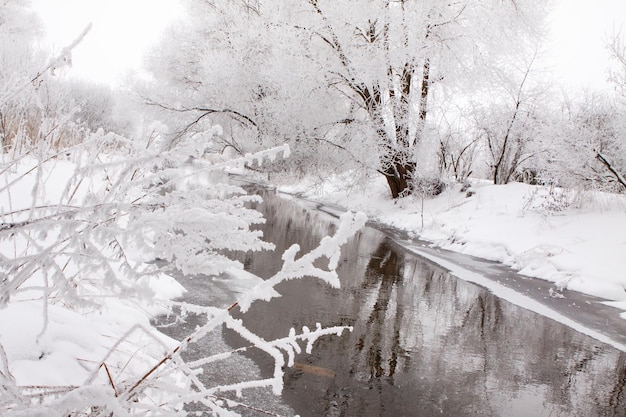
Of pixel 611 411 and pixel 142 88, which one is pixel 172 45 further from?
pixel 611 411

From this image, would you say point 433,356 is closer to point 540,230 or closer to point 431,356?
point 431,356

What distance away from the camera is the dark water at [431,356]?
3.36 meters

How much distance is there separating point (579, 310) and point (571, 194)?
5643mm

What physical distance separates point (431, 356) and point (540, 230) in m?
6.91

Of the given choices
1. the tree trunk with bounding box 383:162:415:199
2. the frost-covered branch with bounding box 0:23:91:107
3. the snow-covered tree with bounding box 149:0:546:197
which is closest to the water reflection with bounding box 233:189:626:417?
the frost-covered branch with bounding box 0:23:91:107

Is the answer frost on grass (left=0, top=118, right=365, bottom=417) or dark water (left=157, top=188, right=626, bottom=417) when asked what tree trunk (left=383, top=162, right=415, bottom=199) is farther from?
frost on grass (left=0, top=118, right=365, bottom=417)

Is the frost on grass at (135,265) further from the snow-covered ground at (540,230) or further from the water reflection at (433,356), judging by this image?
the snow-covered ground at (540,230)

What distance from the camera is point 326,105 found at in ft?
47.7

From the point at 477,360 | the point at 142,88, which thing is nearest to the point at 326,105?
the point at 142,88

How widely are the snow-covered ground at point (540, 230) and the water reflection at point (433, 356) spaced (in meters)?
1.99

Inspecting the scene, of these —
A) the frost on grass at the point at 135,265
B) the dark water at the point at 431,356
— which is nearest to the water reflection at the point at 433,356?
the dark water at the point at 431,356

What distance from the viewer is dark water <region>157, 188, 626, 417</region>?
3359 millimetres

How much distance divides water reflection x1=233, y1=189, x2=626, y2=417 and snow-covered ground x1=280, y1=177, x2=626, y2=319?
1990 millimetres

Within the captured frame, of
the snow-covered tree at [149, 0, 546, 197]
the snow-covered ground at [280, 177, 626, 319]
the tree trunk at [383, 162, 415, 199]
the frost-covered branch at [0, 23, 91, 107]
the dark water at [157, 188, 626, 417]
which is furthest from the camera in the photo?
the tree trunk at [383, 162, 415, 199]
